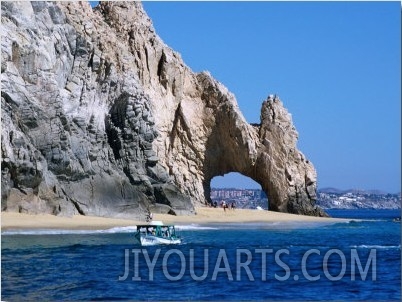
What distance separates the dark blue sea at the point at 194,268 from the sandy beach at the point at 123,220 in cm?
192

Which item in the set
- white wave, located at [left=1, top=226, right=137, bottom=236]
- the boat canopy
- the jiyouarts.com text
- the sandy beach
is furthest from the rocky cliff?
the jiyouarts.com text

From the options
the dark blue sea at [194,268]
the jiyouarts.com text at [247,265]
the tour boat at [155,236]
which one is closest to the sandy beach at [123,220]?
the dark blue sea at [194,268]

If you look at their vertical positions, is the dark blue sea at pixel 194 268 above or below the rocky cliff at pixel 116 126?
below

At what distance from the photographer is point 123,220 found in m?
52.2

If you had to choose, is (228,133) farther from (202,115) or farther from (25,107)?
(25,107)

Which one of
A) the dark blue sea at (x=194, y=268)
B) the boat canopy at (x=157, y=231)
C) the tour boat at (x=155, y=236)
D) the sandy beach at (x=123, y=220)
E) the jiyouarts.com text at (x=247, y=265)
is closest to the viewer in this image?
the dark blue sea at (x=194, y=268)

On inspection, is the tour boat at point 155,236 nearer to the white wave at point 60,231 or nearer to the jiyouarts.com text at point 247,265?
the jiyouarts.com text at point 247,265

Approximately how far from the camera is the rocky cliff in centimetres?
4916

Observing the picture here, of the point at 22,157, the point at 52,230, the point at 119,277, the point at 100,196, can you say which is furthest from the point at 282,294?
the point at 100,196

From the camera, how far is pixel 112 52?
220 feet

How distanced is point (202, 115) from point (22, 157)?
34.5 metres

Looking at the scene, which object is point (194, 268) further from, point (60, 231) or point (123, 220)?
point (123, 220)

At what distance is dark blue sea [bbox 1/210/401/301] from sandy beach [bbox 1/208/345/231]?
1.92 meters

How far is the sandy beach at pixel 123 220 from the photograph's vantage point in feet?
144
